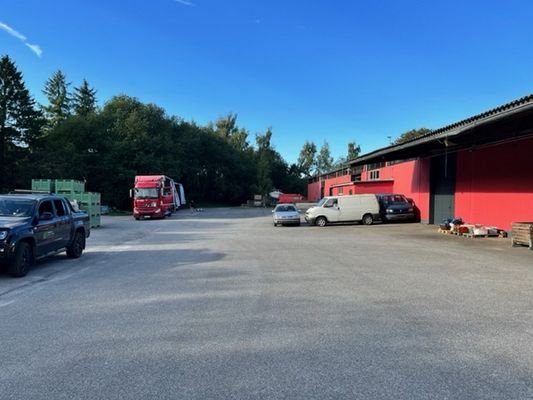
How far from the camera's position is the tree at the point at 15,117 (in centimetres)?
5050

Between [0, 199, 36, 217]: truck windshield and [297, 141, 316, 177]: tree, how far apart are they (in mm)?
110739

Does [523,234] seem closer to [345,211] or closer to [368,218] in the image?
[368,218]

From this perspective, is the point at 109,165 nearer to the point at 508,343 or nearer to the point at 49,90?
the point at 49,90

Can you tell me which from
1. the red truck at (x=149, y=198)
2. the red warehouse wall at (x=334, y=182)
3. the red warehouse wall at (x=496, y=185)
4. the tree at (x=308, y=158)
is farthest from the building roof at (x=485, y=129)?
the tree at (x=308, y=158)

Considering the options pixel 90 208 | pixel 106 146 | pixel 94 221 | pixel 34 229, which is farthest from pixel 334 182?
pixel 34 229

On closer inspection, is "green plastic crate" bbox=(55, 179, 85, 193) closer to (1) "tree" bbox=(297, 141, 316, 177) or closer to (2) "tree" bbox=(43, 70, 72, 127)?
(2) "tree" bbox=(43, 70, 72, 127)

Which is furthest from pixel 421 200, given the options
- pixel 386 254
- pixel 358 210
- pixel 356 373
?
pixel 356 373

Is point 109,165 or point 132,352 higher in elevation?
point 109,165

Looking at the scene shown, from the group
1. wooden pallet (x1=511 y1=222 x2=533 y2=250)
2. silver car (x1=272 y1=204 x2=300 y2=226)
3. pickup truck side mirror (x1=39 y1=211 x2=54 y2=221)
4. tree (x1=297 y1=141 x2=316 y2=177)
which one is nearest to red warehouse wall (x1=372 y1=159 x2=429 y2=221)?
silver car (x1=272 y1=204 x2=300 y2=226)

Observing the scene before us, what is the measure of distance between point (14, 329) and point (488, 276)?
29.6ft

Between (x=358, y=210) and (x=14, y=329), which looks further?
(x=358, y=210)

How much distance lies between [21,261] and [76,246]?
3351mm

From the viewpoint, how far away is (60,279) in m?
9.65

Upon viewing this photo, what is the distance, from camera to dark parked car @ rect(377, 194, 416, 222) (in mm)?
28953
